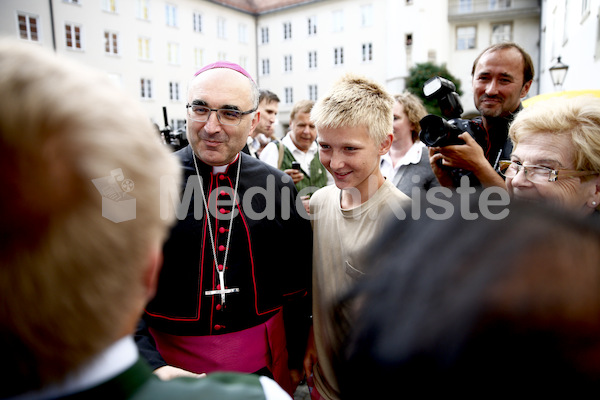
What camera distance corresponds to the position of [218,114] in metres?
2.17

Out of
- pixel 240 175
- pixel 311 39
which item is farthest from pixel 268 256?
pixel 311 39

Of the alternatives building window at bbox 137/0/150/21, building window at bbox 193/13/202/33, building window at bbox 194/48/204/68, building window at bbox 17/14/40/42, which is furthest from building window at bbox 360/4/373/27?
building window at bbox 17/14/40/42

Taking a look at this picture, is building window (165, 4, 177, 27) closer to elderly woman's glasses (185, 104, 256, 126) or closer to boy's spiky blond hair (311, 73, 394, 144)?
elderly woman's glasses (185, 104, 256, 126)

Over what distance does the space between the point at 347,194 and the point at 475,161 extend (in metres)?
0.79

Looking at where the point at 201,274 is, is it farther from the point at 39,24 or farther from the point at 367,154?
the point at 39,24

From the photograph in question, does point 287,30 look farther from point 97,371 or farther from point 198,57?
point 97,371

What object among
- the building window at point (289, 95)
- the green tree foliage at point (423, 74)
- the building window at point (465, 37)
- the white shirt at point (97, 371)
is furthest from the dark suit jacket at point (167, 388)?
the building window at point (289, 95)

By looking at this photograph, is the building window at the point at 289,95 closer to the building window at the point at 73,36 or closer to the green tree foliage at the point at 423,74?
the green tree foliage at the point at 423,74

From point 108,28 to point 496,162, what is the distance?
99.4 ft

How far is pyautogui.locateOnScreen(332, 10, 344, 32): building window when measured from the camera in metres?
33.3

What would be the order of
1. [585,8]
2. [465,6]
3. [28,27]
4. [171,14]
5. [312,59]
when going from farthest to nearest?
[312,59] → [171,14] → [465,6] → [28,27] → [585,8]

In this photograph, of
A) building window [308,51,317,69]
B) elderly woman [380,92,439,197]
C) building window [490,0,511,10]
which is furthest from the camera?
building window [308,51,317,69]

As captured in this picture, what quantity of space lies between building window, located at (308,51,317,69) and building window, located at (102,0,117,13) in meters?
15.6

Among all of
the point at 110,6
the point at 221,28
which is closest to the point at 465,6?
the point at 221,28
